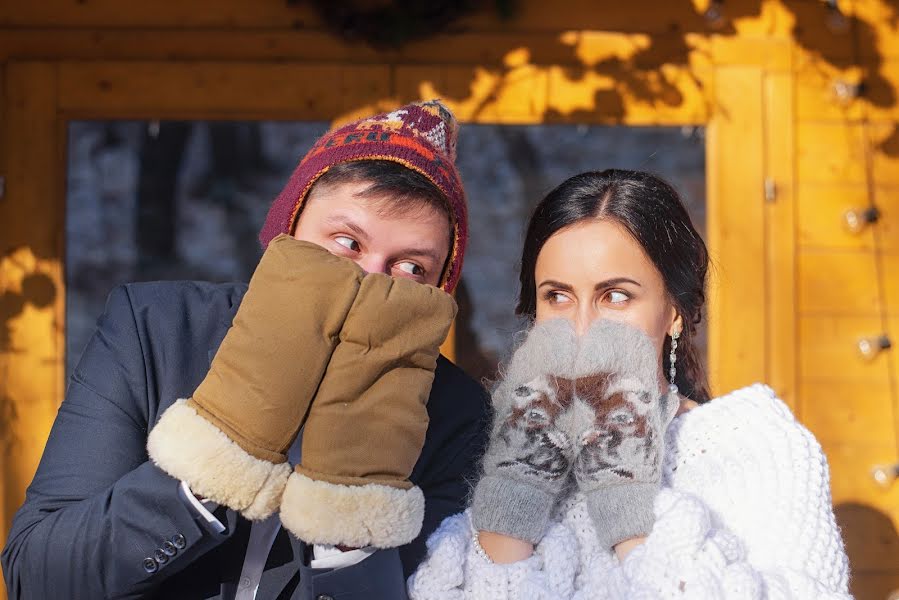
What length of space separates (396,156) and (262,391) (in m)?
0.64

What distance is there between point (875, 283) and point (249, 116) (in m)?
2.67

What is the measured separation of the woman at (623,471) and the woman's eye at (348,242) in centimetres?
38

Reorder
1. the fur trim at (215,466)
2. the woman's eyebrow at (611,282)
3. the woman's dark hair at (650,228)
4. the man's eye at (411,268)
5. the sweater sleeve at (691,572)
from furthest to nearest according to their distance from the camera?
the woman's dark hair at (650,228), the woman's eyebrow at (611,282), the man's eye at (411,268), the sweater sleeve at (691,572), the fur trim at (215,466)

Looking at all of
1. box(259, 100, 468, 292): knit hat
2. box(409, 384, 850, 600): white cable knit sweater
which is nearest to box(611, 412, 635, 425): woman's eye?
box(409, 384, 850, 600): white cable knit sweater

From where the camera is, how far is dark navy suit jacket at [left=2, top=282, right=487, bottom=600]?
4.56 ft

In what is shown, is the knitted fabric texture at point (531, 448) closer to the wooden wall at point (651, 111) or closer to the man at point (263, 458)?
the man at point (263, 458)

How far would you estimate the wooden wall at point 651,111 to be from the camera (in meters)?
3.77

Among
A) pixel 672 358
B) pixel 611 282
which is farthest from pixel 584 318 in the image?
pixel 672 358

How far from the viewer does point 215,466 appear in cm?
133

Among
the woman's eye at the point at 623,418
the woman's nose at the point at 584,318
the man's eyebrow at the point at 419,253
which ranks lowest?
the woman's eye at the point at 623,418

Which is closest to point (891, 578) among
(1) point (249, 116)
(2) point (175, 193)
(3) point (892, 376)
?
(3) point (892, 376)

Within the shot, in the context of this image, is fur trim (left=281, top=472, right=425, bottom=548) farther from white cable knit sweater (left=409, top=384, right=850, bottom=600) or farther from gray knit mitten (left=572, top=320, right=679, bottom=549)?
gray knit mitten (left=572, top=320, right=679, bottom=549)

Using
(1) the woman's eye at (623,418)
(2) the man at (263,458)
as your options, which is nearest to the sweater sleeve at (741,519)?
(1) the woman's eye at (623,418)

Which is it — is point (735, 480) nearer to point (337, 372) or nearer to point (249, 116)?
point (337, 372)
